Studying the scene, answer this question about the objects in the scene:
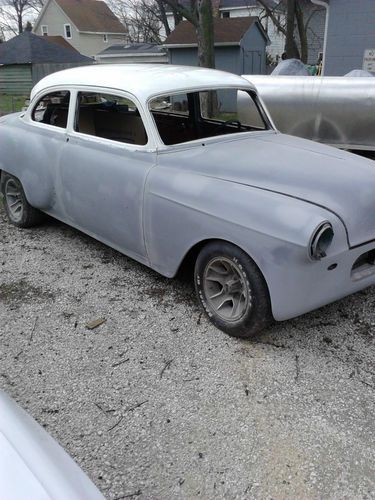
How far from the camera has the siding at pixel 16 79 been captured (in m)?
28.7

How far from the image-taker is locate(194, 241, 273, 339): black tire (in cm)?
297

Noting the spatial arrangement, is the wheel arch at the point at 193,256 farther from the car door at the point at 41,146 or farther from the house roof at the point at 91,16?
the house roof at the point at 91,16

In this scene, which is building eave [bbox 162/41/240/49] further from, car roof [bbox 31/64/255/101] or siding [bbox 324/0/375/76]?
car roof [bbox 31/64/255/101]

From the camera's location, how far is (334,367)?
296cm

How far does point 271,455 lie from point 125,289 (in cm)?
194

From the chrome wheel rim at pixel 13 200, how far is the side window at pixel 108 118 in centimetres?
114

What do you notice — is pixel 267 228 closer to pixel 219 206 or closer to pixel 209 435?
pixel 219 206

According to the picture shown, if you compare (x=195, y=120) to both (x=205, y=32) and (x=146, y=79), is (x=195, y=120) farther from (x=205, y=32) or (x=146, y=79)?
(x=205, y=32)

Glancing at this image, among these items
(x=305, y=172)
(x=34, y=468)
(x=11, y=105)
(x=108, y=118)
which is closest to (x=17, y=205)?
(x=108, y=118)

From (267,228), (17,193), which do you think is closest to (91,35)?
(17,193)

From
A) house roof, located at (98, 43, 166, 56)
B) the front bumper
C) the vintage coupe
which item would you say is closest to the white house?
house roof, located at (98, 43, 166, 56)

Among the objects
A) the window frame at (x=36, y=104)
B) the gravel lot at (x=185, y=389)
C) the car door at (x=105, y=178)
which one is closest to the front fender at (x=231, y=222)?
the car door at (x=105, y=178)

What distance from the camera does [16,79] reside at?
2906cm

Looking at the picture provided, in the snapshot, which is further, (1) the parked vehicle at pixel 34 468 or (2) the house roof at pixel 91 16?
(2) the house roof at pixel 91 16
